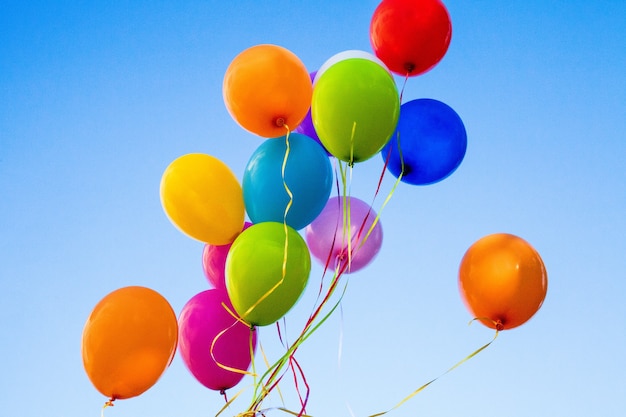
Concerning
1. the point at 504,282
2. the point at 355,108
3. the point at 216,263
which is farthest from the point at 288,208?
the point at 504,282

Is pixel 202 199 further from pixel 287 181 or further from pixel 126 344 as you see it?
pixel 126 344

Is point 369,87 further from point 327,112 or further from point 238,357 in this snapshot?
point 238,357

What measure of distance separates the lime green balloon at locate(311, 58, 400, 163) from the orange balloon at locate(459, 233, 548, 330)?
0.62m

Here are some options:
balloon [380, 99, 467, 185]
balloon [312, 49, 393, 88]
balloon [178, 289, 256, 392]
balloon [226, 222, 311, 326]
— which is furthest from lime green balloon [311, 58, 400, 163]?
balloon [178, 289, 256, 392]

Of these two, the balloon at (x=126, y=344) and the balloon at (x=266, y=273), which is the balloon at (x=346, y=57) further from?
the balloon at (x=126, y=344)

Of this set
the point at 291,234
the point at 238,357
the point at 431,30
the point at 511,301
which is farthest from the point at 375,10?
the point at 238,357

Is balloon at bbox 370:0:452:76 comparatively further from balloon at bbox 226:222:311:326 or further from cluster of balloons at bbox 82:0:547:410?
balloon at bbox 226:222:311:326

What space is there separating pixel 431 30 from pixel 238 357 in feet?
4.98

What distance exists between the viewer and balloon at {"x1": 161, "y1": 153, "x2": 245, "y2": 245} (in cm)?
242

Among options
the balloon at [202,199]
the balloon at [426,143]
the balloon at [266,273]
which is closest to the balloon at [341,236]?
the balloon at [426,143]

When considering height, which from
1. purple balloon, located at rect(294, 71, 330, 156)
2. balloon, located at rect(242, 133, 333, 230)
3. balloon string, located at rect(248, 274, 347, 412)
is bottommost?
balloon string, located at rect(248, 274, 347, 412)

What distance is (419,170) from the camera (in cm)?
265

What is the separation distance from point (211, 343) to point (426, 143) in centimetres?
116

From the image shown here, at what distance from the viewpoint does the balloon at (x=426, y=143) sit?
2609 mm
